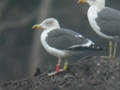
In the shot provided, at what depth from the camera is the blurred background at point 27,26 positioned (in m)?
14.7

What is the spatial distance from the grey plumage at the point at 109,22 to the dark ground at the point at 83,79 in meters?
0.37

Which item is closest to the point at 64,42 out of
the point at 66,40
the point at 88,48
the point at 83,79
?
the point at 66,40

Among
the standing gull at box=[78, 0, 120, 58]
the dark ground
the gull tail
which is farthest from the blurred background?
the gull tail

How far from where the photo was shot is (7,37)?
617 inches

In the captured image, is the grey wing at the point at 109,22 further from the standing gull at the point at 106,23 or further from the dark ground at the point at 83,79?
the dark ground at the point at 83,79

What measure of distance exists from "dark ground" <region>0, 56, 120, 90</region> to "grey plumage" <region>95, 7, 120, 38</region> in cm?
37

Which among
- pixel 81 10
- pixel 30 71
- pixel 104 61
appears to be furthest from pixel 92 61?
pixel 81 10

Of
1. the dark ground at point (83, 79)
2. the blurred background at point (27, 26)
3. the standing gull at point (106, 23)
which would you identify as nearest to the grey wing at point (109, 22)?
the standing gull at point (106, 23)

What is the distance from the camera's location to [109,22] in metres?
6.59

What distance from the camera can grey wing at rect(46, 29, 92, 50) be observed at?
20.0 ft

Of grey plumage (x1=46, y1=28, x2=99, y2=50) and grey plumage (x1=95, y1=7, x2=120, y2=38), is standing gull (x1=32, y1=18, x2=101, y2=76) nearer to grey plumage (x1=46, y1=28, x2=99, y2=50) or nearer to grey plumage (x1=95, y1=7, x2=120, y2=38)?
grey plumage (x1=46, y1=28, x2=99, y2=50)

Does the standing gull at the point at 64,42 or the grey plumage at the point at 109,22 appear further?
the grey plumage at the point at 109,22

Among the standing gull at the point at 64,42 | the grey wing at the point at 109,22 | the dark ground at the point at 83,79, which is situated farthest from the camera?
the grey wing at the point at 109,22

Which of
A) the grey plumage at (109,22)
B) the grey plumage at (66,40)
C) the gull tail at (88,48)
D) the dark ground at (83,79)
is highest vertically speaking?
the grey plumage at (109,22)
